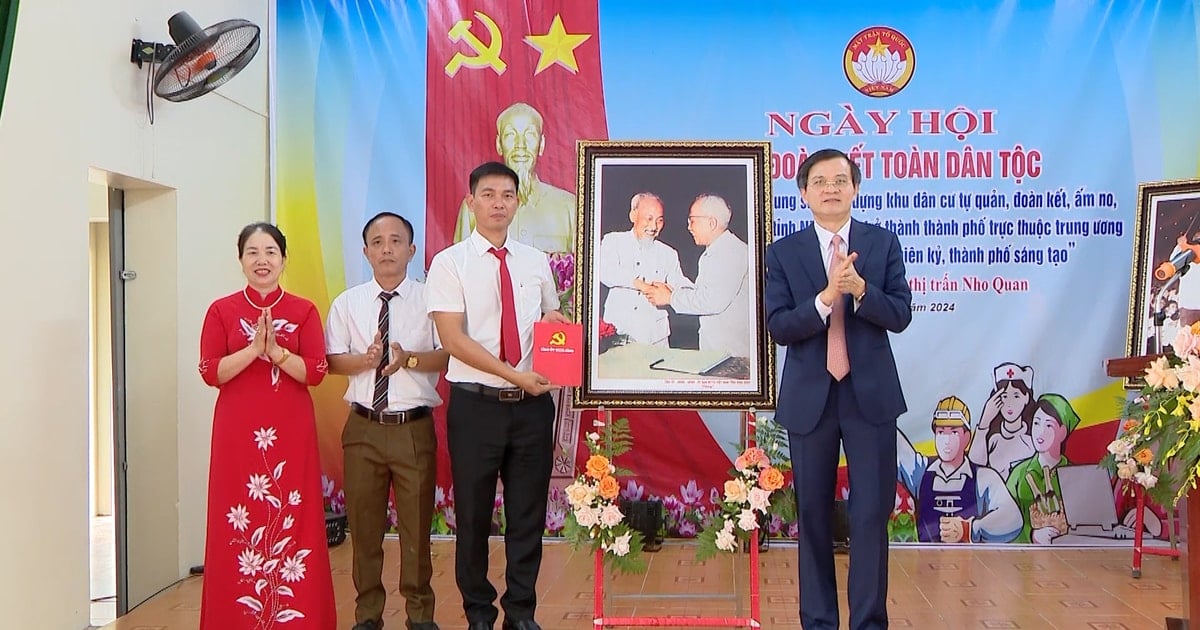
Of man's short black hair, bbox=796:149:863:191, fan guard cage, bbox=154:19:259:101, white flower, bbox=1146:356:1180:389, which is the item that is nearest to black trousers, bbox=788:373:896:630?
man's short black hair, bbox=796:149:863:191

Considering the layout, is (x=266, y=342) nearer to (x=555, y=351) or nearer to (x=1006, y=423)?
(x=555, y=351)

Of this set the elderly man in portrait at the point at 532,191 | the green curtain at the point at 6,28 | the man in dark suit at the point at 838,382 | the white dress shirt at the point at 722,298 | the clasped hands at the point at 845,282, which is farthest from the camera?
the elderly man in portrait at the point at 532,191

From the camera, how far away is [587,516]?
3311mm

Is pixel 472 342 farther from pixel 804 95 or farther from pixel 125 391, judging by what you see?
pixel 804 95

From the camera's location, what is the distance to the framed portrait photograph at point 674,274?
3.37 m

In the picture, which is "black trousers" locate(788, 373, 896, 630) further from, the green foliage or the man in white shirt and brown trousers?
the man in white shirt and brown trousers

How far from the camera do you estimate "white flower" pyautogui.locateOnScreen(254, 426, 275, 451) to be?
321 centimetres

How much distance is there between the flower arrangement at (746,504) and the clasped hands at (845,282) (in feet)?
2.12

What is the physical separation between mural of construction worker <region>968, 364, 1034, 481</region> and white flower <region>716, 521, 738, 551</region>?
2.07 meters

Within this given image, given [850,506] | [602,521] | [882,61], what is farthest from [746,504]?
[882,61]

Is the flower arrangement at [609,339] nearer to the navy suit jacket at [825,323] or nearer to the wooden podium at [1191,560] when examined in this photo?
the navy suit jacket at [825,323]

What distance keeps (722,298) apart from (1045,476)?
2378 mm

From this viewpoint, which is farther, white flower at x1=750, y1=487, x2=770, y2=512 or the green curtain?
white flower at x1=750, y1=487, x2=770, y2=512

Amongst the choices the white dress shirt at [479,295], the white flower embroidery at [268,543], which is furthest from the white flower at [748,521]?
the white flower embroidery at [268,543]
